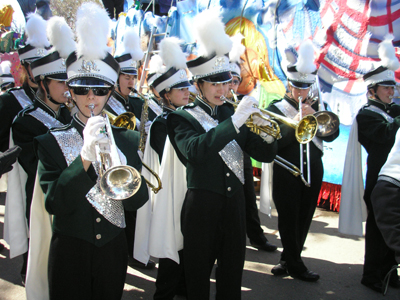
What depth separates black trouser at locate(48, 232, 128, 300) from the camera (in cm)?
200

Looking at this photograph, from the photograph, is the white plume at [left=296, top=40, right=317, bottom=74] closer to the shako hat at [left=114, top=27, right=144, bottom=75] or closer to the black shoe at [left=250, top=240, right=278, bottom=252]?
the shako hat at [left=114, top=27, right=144, bottom=75]

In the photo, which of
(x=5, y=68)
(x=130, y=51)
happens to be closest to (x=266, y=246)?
(x=130, y=51)

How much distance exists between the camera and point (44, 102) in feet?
10.7

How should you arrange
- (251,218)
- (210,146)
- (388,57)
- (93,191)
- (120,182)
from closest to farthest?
(120,182), (93,191), (210,146), (388,57), (251,218)

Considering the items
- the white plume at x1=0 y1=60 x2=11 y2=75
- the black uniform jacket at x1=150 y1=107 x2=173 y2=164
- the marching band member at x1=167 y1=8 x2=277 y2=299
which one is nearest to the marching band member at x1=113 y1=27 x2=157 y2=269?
the black uniform jacket at x1=150 y1=107 x2=173 y2=164

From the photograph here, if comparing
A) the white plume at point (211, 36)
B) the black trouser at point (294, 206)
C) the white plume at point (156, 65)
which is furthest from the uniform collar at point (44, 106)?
the black trouser at point (294, 206)

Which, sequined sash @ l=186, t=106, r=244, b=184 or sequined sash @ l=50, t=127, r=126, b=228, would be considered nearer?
sequined sash @ l=50, t=127, r=126, b=228

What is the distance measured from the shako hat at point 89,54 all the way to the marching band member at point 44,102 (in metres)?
0.89

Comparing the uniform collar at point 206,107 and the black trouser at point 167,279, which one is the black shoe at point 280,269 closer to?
the black trouser at point 167,279

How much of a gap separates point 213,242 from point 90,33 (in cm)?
172

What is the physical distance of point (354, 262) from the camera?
437 centimetres

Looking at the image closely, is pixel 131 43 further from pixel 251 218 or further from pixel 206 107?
pixel 251 218

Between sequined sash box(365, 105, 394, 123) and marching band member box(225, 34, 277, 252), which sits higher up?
sequined sash box(365, 105, 394, 123)

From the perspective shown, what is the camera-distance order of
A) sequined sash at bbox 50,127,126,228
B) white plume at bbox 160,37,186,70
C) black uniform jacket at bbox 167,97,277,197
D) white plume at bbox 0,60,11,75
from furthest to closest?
white plume at bbox 0,60,11,75 < white plume at bbox 160,37,186,70 < black uniform jacket at bbox 167,97,277,197 < sequined sash at bbox 50,127,126,228
